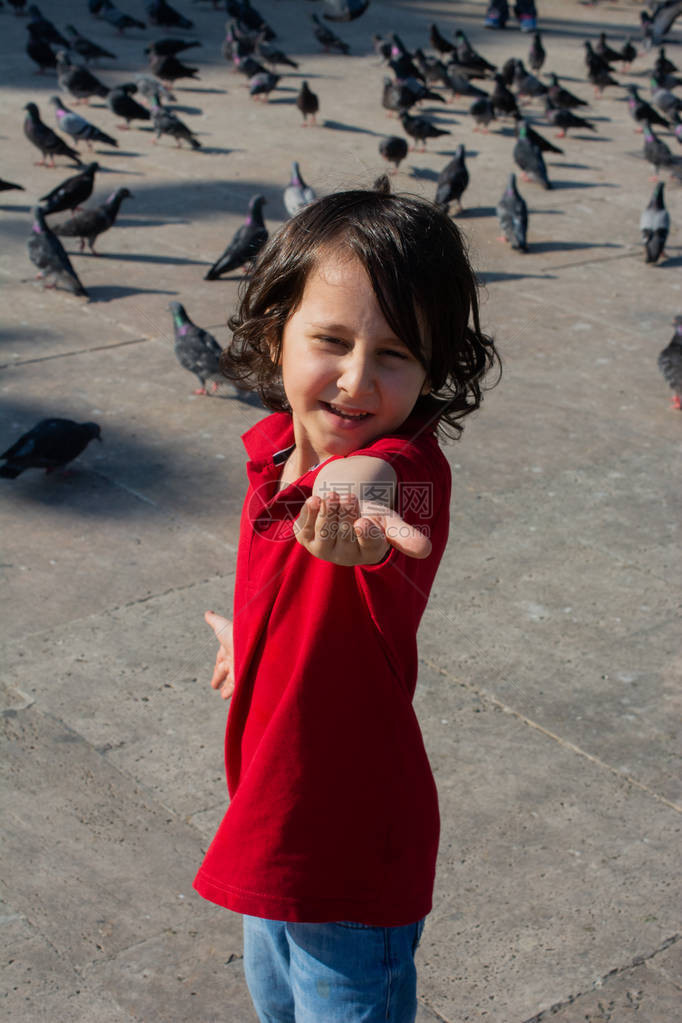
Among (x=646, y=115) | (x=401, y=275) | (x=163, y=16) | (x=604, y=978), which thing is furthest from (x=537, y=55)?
(x=401, y=275)

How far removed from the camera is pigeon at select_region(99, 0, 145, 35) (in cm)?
1925

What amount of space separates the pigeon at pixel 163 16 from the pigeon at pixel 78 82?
193 inches

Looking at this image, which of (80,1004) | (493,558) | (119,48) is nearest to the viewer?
(80,1004)

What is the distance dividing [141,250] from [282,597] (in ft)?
27.5

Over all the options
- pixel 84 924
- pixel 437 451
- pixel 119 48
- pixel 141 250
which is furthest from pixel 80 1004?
pixel 119 48

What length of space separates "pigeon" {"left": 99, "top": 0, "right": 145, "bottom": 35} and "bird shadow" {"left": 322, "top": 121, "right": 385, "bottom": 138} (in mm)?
5838

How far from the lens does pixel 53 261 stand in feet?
27.2

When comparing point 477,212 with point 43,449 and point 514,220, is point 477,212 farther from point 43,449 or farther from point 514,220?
point 43,449

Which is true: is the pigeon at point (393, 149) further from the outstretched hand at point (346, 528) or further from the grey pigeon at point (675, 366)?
the outstretched hand at point (346, 528)

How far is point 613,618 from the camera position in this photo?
190 inches

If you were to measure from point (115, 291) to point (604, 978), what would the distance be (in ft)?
21.8

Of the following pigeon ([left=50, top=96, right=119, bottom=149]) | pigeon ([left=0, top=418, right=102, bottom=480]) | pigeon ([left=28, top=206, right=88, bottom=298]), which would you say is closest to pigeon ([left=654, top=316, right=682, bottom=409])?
pigeon ([left=0, top=418, right=102, bottom=480])

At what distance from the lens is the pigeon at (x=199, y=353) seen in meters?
6.74

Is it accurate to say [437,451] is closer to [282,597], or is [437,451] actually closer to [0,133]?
[282,597]
